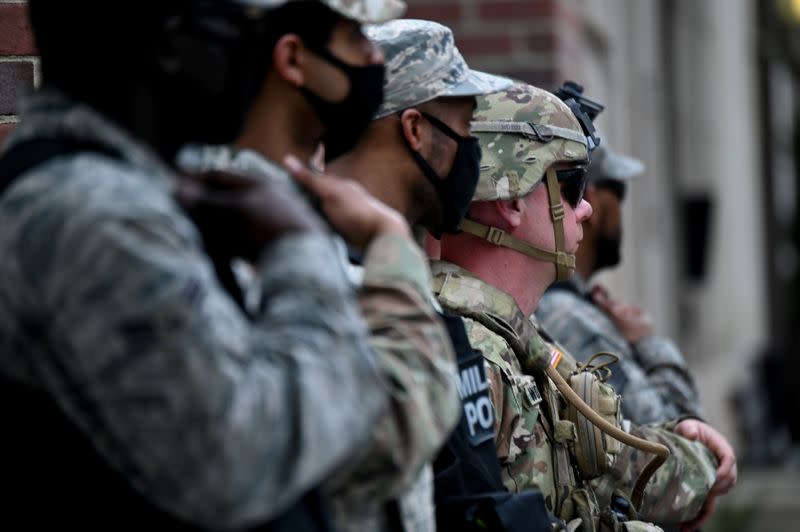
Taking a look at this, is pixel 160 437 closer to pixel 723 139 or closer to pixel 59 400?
pixel 59 400

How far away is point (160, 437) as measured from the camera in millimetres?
1644

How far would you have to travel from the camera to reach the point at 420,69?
3.03 metres

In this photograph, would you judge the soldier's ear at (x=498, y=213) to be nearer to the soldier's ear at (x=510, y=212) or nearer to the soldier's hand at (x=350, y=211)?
the soldier's ear at (x=510, y=212)

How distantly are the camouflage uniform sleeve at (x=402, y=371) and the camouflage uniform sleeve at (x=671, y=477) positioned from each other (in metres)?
1.70

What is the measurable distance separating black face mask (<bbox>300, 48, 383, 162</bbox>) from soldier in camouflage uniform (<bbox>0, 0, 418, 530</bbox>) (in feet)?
0.63

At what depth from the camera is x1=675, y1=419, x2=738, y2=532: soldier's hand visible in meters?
3.92

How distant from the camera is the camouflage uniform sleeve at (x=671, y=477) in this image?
143 inches

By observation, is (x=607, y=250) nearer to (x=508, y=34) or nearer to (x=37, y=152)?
(x=508, y=34)

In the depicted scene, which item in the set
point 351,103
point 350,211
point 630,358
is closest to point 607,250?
point 630,358

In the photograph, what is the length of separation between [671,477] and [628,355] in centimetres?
113

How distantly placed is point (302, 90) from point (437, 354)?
1.39 ft

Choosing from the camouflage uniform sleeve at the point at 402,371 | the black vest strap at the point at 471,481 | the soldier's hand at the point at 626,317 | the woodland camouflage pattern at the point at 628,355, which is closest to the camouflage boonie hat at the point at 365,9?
the camouflage uniform sleeve at the point at 402,371

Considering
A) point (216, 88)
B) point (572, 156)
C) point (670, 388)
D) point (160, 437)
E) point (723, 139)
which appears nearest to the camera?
point (160, 437)

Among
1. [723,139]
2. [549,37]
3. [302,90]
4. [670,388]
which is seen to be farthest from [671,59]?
[302,90]
